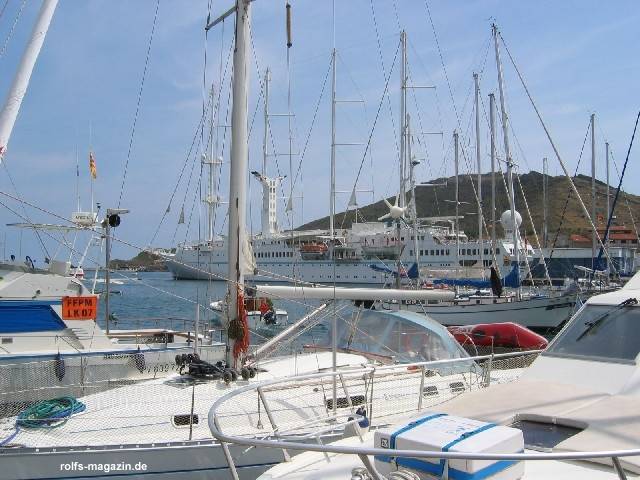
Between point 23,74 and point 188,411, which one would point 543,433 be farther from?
point 23,74

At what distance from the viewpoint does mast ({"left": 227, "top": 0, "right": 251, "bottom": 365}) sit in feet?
35.7

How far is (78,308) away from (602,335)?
11902 millimetres

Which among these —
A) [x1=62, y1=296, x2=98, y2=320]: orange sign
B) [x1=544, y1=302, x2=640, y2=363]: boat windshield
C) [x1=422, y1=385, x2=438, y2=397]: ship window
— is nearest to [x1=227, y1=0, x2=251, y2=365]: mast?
[x1=422, y1=385, x2=438, y2=397]: ship window

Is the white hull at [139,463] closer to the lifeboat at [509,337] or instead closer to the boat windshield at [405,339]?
the boat windshield at [405,339]

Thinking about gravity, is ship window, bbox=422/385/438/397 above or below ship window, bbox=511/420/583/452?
below

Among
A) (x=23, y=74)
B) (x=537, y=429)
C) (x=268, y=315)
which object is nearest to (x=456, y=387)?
(x=537, y=429)

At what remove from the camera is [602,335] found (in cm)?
711

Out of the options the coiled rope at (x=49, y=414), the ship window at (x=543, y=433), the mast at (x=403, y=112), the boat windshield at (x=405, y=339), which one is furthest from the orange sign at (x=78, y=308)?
the mast at (x=403, y=112)

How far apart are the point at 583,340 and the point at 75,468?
6291mm

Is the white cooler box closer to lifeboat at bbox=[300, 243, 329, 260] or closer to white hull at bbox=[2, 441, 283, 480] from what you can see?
white hull at bbox=[2, 441, 283, 480]

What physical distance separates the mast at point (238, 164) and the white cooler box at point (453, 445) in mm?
6449

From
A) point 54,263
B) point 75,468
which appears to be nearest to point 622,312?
point 75,468

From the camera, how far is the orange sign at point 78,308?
14828mm

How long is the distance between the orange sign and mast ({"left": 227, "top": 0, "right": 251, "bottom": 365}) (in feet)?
19.0
